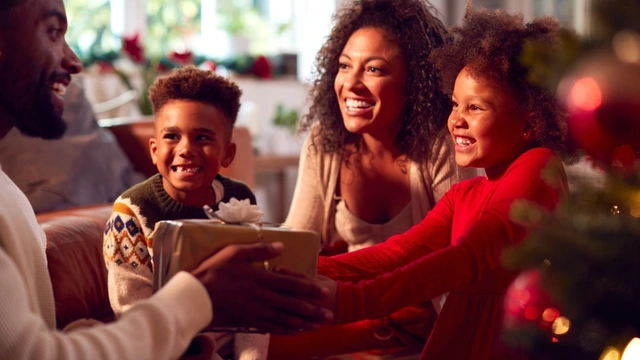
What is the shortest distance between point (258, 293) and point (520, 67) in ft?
2.00

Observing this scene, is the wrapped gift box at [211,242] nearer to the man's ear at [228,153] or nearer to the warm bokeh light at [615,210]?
the man's ear at [228,153]

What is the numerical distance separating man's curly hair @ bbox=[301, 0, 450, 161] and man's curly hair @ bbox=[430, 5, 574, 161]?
0.37 meters

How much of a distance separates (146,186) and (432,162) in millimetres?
697

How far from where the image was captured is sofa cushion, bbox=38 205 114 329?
1832mm

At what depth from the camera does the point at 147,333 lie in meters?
1.02

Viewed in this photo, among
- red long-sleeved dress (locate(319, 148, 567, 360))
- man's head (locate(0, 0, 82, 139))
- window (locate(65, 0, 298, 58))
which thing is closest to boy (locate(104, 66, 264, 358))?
man's head (locate(0, 0, 82, 139))

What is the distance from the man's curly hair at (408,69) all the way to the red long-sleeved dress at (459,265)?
0.34 m

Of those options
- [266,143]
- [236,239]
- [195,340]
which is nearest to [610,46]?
[236,239]

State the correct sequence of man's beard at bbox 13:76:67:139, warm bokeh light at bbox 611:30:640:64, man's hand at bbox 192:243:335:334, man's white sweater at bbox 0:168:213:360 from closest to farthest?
warm bokeh light at bbox 611:30:640:64 < man's white sweater at bbox 0:168:213:360 < man's hand at bbox 192:243:335:334 < man's beard at bbox 13:76:67:139

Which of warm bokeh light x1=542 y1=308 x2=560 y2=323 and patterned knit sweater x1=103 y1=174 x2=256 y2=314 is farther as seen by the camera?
patterned knit sweater x1=103 y1=174 x2=256 y2=314

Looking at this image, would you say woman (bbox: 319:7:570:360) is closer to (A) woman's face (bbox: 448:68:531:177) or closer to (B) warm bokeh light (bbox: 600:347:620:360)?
(A) woman's face (bbox: 448:68:531:177)

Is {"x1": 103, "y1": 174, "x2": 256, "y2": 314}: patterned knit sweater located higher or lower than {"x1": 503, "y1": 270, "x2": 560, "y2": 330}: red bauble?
lower

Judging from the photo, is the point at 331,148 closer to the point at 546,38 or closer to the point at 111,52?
the point at 546,38

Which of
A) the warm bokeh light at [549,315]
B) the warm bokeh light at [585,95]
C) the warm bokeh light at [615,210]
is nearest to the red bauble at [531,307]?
the warm bokeh light at [549,315]
